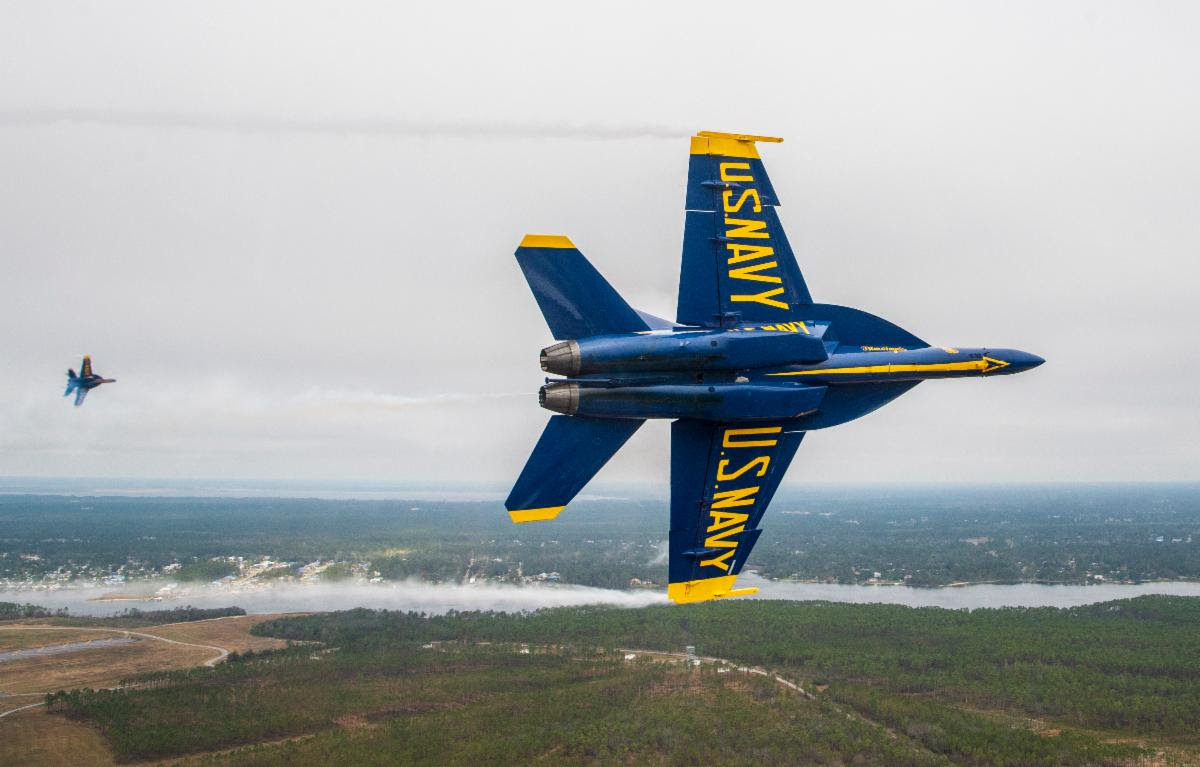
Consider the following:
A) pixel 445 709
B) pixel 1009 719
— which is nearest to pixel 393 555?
pixel 445 709

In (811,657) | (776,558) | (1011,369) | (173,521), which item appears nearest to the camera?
(1011,369)

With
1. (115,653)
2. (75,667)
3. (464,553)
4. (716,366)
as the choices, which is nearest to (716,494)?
(716,366)

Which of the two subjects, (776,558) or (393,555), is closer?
(393,555)

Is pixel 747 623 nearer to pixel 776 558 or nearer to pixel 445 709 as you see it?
pixel 445 709

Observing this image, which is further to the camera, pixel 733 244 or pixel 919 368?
pixel 919 368

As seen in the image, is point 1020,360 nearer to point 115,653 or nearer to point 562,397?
point 562,397

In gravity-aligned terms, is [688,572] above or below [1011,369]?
below

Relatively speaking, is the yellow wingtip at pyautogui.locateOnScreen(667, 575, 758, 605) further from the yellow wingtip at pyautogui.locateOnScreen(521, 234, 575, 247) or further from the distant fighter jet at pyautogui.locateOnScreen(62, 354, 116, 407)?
the distant fighter jet at pyautogui.locateOnScreen(62, 354, 116, 407)
